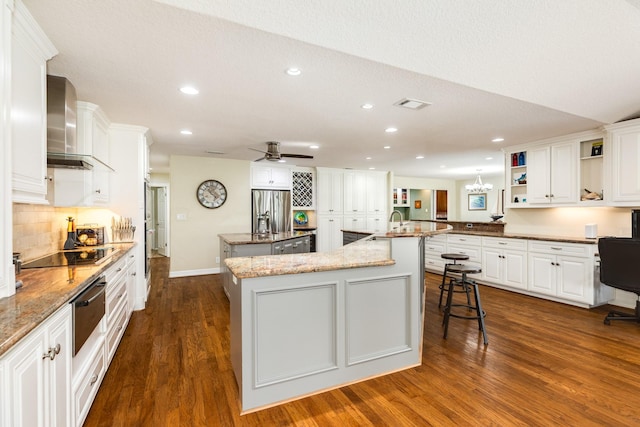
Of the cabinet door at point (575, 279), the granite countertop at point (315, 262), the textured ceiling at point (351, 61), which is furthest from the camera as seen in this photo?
the cabinet door at point (575, 279)

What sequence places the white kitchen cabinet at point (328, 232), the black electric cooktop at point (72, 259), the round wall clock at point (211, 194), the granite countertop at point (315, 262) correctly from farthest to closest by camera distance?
the white kitchen cabinet at point (328, 232), the round wall clock at point (211, 194), the black electric cooktop at point (72, 259), the granite countertop at point (315, 262)

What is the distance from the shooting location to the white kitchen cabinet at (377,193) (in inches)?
306

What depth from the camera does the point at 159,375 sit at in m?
2.31

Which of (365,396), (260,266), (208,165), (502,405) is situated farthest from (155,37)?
(208,165)

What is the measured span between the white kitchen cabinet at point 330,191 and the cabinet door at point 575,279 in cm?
438

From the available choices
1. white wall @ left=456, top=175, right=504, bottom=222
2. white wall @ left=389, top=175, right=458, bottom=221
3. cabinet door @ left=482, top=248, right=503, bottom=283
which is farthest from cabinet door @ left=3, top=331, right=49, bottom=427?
white wall @ left=456, top=175, right=504, bottom=222

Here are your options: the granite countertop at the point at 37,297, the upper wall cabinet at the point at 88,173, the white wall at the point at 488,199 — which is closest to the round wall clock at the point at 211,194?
the upper wall cabinet at the point at 88,173

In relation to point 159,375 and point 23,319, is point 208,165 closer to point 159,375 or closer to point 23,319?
A: point 159,375

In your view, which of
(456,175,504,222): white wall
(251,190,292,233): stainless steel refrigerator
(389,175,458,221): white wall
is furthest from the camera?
(456,175,504,222): white wall

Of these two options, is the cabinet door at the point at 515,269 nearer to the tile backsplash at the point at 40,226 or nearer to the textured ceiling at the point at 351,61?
the textured ceiling at the point at 351,61

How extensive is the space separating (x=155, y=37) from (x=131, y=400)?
2287mm

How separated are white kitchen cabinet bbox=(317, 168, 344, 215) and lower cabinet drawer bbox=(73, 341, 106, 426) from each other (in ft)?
17.7

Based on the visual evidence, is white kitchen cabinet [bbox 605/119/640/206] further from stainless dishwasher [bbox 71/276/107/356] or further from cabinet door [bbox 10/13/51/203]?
cabinet door [bbox 10/13/51/203]

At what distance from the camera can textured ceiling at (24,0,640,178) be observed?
66.7 inches
